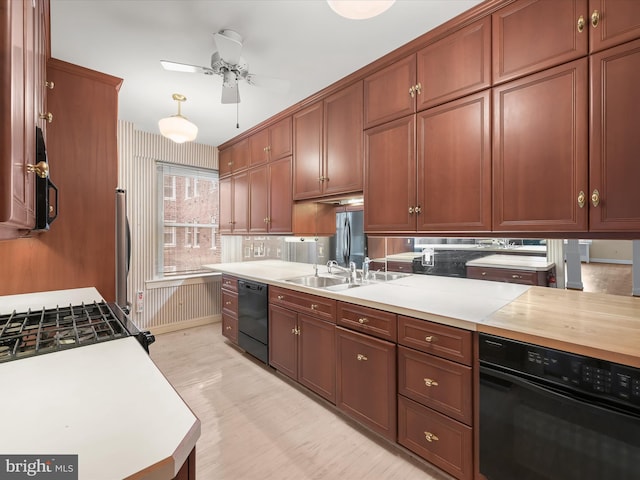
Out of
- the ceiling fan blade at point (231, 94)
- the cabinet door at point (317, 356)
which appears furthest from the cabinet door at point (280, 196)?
the cabinet door at point (317, 356)

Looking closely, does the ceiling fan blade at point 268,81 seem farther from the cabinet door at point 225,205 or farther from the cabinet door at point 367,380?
the cabinet door at point 225,205

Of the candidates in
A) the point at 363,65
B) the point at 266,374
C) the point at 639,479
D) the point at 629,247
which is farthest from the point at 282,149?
the point at 639,479

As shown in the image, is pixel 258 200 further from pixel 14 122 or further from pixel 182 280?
pixel 14 122

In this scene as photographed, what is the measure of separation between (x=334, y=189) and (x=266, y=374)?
1.85 m

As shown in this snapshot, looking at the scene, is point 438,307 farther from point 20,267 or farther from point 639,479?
point 20,267

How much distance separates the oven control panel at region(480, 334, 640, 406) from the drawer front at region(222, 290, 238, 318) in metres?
2.55

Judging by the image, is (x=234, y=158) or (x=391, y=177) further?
(x=234, y=158)

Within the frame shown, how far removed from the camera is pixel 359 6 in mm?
1229

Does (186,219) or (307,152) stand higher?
(307,152)

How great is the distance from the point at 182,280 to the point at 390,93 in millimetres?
3461

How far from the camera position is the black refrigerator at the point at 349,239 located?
2807mm

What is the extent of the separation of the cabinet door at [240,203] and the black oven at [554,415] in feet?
10.2

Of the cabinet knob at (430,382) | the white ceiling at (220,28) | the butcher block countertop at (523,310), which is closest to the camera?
the butcher block countertop at (523,310)

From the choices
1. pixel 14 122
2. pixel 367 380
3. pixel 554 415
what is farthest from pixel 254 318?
pixel 14 122
